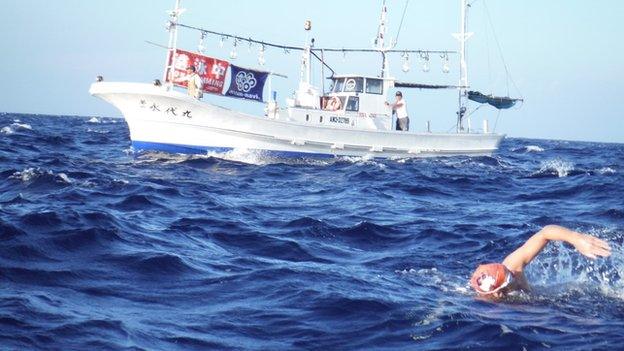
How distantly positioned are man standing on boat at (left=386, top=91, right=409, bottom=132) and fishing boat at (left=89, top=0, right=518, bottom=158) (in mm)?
248

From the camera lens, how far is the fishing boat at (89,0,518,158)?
24.6 meters

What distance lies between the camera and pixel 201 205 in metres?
13.7

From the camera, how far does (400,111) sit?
29297mm

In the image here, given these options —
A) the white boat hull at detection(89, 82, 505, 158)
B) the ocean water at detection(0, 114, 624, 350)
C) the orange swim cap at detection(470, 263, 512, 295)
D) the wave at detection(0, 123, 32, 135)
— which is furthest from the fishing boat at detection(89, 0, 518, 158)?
the orange swim cap at detection(470, 263, 512, 295)

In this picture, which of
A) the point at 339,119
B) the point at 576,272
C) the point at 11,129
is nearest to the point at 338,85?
the point at 339,119

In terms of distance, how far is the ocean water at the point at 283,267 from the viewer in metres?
5.93

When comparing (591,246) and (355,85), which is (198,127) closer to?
(355,85)

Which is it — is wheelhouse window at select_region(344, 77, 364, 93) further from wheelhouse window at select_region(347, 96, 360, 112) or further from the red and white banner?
the red and white banner

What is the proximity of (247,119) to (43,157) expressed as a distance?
254 inches

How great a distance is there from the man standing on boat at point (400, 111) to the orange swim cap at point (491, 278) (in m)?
21.8

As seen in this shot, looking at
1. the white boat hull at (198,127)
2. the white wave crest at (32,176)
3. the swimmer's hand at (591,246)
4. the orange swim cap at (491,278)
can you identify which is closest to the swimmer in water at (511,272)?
the orange swim cap at (491,278)

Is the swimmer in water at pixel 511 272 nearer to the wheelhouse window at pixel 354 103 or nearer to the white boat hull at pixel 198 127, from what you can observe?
the white boat hull at pixel 198 127

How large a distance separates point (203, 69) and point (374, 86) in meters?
6.73

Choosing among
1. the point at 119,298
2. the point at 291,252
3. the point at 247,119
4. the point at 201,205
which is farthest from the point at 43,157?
the point at 119,298
